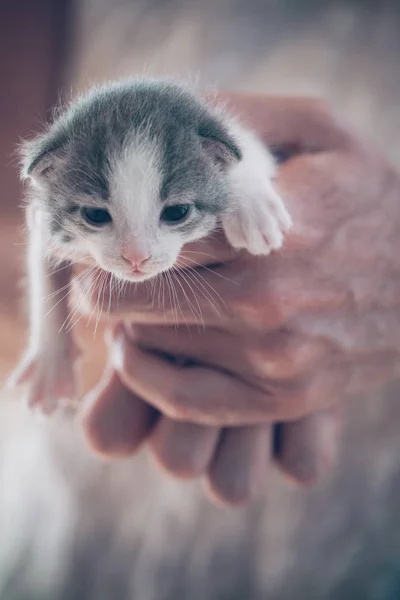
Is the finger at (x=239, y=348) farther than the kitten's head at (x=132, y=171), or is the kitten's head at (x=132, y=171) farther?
the finger at (x=239, y=348)


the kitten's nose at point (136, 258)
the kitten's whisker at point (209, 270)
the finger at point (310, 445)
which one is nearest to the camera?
the kitten's nose at point (136, 258)

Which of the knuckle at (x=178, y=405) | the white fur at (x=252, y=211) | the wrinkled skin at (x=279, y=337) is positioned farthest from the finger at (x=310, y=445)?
the white fur at (x=252, y=211)

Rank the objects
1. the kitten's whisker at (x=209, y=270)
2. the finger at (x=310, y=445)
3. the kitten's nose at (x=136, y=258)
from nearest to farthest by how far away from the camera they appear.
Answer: the kitten's nose at (x=136, y=258) → the kitten's whisker at (x=209, y=270) → the finger at (x=310, y=445)

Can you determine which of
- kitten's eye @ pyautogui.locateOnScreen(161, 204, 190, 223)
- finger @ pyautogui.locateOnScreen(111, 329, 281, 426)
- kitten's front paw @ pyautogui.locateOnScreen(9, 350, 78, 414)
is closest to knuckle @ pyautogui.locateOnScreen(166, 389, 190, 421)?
finger @ pyautogui.locateOnScreen(111, 329, 281, 426)

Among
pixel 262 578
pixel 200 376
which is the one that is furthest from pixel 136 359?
pixel 262 578

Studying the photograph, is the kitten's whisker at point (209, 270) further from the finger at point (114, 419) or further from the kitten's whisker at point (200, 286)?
the finger at point (114, 419)

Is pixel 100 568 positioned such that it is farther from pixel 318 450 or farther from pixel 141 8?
pixel 141 8
